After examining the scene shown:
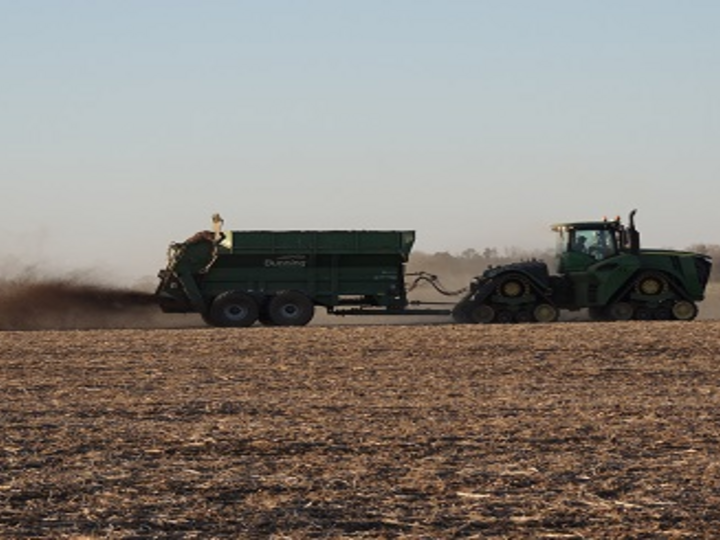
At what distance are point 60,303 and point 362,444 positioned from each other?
77.7 feet

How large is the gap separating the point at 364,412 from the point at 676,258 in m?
21.0

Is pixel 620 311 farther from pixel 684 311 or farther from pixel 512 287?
pixel 512 287

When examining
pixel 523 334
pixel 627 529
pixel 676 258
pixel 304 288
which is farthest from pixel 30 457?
pixel 676 258

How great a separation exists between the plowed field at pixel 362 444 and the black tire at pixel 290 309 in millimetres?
9801

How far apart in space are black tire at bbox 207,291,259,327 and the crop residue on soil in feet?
7.23

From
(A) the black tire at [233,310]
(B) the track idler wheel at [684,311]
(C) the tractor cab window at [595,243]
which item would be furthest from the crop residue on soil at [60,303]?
(B) the track idler wheel at [684,311]

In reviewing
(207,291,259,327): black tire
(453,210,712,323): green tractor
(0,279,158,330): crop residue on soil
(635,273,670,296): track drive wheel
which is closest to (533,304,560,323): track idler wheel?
(453,210,712,323): green tractor

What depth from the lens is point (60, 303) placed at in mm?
35844

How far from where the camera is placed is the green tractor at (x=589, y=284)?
3462 centimetres

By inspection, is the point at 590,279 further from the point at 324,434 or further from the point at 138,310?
the point at 324,434

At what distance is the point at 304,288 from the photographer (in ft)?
113

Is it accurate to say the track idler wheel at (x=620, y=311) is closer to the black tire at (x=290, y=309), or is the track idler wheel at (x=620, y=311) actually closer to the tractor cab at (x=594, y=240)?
the tractor cab at (x=594, y=240)

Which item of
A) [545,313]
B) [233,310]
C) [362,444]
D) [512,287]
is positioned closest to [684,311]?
[545,313]

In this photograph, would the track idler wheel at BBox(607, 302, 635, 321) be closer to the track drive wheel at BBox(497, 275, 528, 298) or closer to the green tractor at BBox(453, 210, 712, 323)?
the green tractor at BBox(453, 210, 712, 323)
